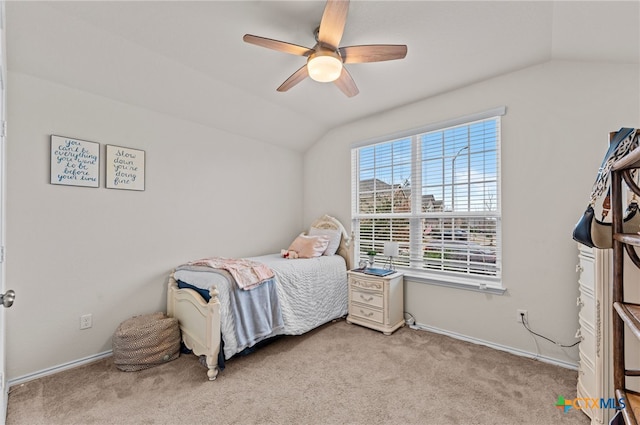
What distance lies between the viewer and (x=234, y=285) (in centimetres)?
234

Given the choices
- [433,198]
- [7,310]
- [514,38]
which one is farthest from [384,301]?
[7,310]

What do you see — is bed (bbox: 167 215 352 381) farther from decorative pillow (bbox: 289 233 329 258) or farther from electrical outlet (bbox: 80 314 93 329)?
electrical outlet (bbox: 80 314 93 329)

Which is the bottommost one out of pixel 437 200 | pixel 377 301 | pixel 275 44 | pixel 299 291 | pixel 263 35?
pixel 377 301

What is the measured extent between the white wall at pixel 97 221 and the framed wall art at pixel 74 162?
1.8 inches

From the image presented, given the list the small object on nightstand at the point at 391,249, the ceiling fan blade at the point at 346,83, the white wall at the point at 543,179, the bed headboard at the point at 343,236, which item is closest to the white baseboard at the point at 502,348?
the white wall at the point at 543,179

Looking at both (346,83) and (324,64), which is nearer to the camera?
(324,64)

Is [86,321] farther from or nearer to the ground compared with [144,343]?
farther from the ground

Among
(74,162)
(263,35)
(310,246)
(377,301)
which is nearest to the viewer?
(263,35)

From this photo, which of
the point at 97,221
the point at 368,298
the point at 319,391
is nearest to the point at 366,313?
the point at 368,298

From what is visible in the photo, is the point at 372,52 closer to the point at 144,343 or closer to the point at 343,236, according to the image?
the point at 343,236

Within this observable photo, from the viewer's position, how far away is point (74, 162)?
2.36 meters

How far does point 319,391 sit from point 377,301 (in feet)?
4.11

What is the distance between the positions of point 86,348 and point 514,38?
421 centimetres

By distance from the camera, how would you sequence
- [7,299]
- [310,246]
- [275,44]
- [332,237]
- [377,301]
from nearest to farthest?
1. [7,299]
2. [275,44]
3. [377,301]
4. [310,246]
5. [332,237]
